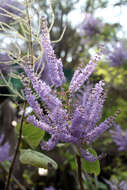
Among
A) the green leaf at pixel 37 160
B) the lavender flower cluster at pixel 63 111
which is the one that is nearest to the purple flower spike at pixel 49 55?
the lavender flower cluster at pixel 63 111

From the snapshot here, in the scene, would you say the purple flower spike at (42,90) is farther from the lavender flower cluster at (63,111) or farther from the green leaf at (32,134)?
the green leaf at (32,134)

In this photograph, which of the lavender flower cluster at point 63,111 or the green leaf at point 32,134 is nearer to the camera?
the lavender flower cluster at point 63,111

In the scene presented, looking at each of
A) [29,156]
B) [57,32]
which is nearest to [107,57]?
[57,32]

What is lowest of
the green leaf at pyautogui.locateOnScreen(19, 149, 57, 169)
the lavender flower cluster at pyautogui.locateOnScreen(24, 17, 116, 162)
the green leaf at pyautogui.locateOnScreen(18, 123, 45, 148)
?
the green leaf at pyautogui.locateOnScreen(19, 149, 57, 169)

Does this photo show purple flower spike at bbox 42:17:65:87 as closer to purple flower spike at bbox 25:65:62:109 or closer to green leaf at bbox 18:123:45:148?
purple flower spike at bbox 25:65:62:109

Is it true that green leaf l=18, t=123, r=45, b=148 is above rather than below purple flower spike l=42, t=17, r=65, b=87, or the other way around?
below

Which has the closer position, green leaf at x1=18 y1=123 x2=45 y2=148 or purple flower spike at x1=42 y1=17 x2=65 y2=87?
purple flower spike at x1=42 y1=17 x2=65 y2=87

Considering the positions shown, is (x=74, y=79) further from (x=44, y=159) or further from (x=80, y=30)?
(x=80, y=30)

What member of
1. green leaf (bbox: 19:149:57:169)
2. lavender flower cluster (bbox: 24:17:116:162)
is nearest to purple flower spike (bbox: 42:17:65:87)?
lavender flower cluster (bbox: 24:17:116:162)

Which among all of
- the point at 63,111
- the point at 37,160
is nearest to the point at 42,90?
the point at 63,111

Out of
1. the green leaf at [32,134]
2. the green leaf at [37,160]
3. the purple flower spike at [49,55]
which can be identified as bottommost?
the green leaf at [37,160]
